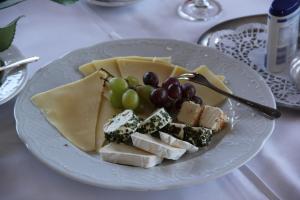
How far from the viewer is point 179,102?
862mm

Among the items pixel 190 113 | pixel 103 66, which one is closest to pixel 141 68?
pixel 103 66

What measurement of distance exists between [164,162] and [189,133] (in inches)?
2.3

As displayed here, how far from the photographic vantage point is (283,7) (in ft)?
2.97

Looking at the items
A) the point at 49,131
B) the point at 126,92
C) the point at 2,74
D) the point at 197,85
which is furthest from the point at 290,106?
the point at 2,74

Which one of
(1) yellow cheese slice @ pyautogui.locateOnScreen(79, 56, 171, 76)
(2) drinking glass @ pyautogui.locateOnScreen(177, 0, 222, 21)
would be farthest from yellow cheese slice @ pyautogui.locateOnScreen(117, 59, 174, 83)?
(2) drinking glass @ pyautogui.locateOnScreen(177, 0, 222, 21)

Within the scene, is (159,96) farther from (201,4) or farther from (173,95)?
(201,4)

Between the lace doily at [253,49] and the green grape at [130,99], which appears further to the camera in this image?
the lace doily at [253,49]

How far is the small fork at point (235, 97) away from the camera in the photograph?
0.82m

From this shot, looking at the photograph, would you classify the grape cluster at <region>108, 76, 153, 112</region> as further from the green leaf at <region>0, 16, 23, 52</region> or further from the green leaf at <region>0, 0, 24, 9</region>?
the green leaf at <region>0, 0, 24, 9</region>

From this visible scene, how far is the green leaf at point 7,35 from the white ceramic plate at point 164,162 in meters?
0.09

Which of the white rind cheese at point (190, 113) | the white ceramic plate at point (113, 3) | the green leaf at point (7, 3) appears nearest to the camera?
the white rind cheese at point (190, 113)

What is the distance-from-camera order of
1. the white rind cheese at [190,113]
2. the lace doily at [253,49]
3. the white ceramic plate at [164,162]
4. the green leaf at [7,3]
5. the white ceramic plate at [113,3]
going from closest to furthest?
the white ceramic plate at [164,162] < the white rind cheese at [190,113] < the lace doily at [253,49] < the green leaf at [7,3] < the white ceramic plate at [113,3]

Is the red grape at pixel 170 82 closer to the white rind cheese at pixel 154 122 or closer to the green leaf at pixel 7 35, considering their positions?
the white rind cheese at pixel 154 122

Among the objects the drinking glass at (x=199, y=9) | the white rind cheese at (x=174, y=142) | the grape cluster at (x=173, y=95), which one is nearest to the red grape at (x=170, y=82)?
the grape cluster at (x=173, y=95)
